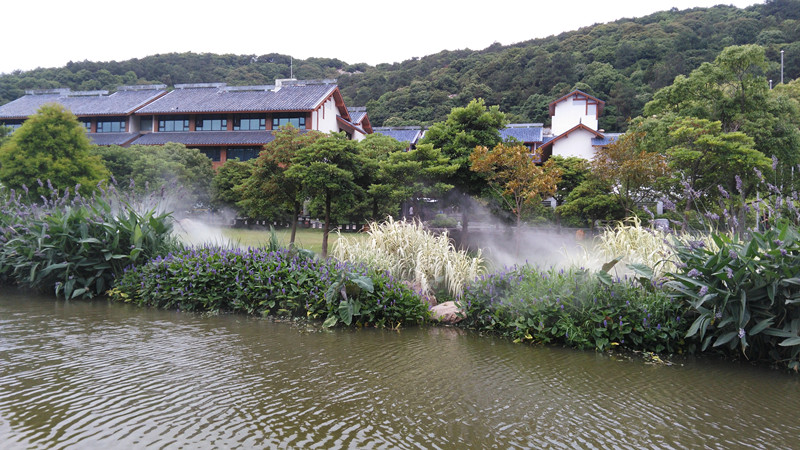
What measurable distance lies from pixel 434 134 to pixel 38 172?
1468 centimetres

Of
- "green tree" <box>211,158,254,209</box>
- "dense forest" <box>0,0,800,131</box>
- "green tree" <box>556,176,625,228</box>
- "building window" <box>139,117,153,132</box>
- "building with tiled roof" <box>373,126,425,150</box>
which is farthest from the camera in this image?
"dense forest" <box>0,0,800,131</box>

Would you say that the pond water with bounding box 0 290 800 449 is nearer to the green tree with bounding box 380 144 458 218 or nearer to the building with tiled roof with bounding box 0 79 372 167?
the green tree with bounding box 380 144 458 218

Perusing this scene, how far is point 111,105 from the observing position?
1661 inches

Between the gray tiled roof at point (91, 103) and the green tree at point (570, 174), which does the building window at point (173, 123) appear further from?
the green tree at point (570, 174)

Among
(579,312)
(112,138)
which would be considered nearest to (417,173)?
(579,312)

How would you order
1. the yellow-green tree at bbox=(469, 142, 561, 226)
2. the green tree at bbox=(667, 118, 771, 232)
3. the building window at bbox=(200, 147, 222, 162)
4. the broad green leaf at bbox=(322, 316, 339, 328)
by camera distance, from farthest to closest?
the building window at bbox=(200, 147, 222, 162) < the green tree at bbox=(667, 118, 771, 232) < the yellow-green tree at bbox=(469, 142, 561, 226) < the broad green leaf at bbox=(322, 316, 339, 328)

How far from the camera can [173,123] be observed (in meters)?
40.4

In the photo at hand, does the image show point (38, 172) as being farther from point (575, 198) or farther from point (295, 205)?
point (575, 198)

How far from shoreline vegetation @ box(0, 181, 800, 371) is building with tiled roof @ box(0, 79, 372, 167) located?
90.6 ft

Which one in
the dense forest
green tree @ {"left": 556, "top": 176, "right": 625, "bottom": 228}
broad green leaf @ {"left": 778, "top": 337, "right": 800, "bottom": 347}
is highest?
the dense forest

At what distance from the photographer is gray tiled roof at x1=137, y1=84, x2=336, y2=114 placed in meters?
37.0

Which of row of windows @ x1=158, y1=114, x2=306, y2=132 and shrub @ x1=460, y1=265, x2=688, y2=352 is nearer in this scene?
shrub @ x1=460, y1=265, x2=688, y2=352

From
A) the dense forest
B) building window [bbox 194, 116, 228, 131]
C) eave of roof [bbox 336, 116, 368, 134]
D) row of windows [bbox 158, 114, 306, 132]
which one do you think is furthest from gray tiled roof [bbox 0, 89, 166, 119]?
eave of roof [bbox 336, 116, 368, 134]

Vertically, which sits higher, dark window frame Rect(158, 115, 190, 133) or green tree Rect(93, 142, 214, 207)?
dark window frame Rect(158, 115, 190, 133)
